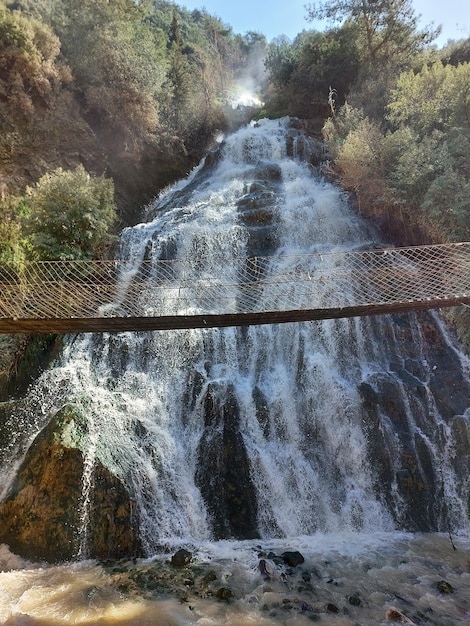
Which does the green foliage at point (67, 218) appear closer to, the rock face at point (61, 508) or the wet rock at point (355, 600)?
the rock face at point (61, 508)

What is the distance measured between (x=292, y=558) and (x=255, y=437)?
1349 millimetres

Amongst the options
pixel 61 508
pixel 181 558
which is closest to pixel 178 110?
pixel 61 508

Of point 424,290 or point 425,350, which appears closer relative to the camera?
point 424,290

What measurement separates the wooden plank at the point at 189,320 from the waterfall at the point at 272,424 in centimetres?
142

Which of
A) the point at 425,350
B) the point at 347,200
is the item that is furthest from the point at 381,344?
the point at 347,200

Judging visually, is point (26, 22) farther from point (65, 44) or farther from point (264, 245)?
point (264, 245)

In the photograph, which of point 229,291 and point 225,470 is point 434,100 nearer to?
point 229,291

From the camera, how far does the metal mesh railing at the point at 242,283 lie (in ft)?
13.7

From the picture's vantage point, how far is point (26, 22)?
737 centimetres

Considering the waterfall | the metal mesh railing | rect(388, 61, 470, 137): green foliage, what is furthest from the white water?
rect(388, 61, 470, 137): green foliage

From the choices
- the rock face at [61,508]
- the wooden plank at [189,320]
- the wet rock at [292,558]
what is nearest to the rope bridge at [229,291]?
the wooden plank at [189,320]

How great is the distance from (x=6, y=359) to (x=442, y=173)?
6.33 metres

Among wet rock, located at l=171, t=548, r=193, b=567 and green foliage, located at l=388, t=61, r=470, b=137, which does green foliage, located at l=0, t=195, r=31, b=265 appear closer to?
wet rock, located at l=171, t=548, r=193, b=567

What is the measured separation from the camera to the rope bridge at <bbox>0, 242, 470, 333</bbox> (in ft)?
9.84
